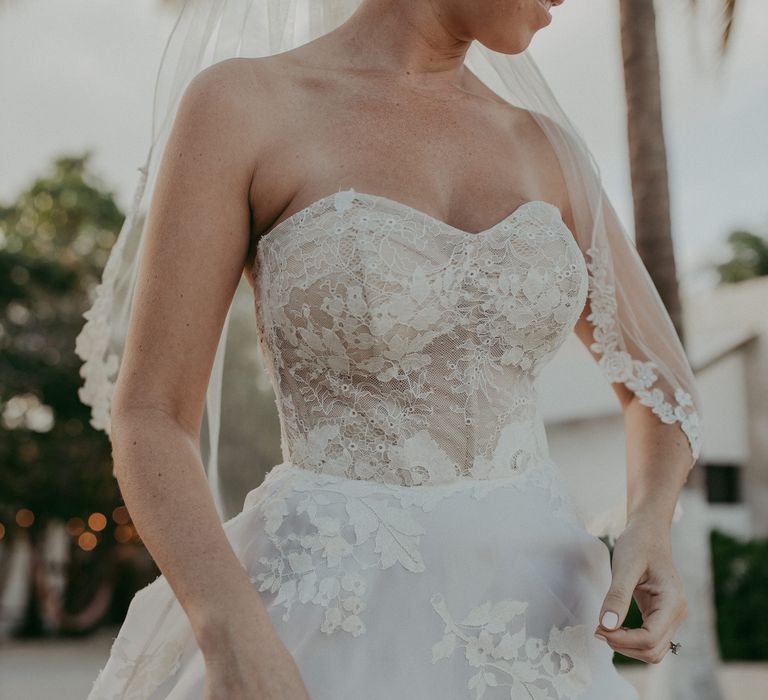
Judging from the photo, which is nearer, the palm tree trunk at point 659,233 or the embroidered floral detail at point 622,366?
the embroidered floral detail at point 622,366

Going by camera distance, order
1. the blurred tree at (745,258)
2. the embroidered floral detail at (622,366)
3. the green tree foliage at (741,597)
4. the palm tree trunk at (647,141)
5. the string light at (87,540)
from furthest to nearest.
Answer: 1. the blurred tree at (745,258)
2. the string light at (87,540)
3. the green tree foliage at (741,597)
4. the palm tree trunk at (647,141)
5. the embroidered floral detail at (622,366)

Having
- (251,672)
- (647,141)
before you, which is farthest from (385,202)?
(647,141)

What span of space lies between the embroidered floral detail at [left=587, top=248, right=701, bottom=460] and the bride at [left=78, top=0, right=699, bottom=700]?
3.5 inches

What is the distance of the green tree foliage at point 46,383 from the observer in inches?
977

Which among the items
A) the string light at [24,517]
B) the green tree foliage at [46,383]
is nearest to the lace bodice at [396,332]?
the green tree foliage at [46,383]

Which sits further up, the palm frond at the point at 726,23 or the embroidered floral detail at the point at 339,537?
the palm frond at the point at 726,23

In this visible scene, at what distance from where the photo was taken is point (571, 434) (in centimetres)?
1905

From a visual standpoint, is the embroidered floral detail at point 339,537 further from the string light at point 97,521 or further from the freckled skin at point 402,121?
the string light at point 97,521

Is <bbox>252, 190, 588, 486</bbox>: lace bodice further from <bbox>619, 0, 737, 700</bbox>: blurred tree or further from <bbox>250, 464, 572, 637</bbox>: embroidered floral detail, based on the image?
<bbox>619, 0, 737, 700</bbox>: blurred tree

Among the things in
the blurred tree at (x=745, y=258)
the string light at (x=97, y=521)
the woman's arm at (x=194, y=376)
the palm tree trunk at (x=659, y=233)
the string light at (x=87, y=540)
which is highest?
the woman's arm at (x=194, y=376)

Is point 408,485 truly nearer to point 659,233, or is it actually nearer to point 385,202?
point 385,202

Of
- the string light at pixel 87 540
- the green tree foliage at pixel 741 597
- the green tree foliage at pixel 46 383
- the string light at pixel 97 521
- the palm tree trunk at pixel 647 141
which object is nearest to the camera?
the palm tree trunk at pixel 647 141

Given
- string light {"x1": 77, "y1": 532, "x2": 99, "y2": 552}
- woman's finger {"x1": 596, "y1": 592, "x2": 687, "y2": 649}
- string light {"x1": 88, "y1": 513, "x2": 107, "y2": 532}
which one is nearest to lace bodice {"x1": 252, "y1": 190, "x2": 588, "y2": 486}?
woman's finger {"x1": 596, "y1": 592, "x2": 687, "y2": 649}

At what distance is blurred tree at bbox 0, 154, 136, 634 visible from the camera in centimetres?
2484
